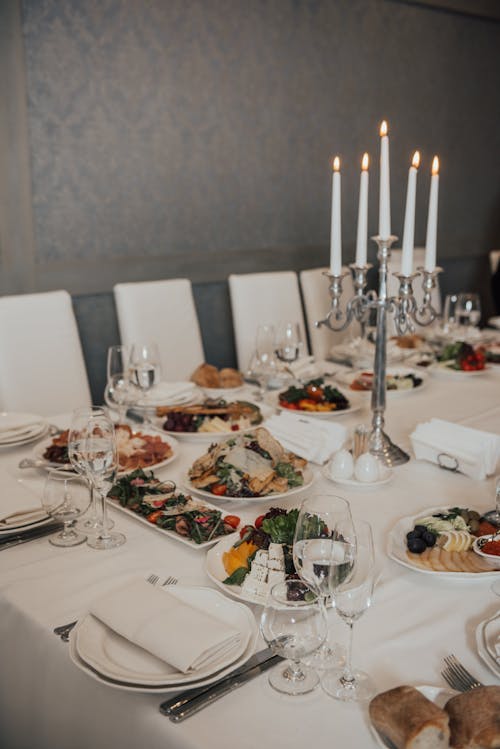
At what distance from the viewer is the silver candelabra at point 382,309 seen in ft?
6.06

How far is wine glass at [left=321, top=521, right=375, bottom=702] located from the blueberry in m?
0.35

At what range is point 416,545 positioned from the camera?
4.64ft

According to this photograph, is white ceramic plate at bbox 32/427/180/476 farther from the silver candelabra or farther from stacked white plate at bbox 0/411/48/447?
the silver candelabra

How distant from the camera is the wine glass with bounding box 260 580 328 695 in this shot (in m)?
1.04

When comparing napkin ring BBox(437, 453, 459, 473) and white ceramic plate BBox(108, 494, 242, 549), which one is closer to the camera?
white ceramic plate BBox(108, 494, 242, 549)

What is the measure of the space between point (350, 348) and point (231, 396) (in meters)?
0.67

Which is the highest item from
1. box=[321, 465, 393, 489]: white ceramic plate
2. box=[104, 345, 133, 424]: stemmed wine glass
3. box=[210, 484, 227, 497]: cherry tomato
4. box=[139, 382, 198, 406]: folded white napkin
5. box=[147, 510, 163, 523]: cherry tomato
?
box=[104, 345, 133, 424]: stemmed wine glass

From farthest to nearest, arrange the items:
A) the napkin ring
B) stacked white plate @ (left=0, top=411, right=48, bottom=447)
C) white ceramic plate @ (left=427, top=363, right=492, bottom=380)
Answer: white ceramic plate @ (left=427, top=363, right=492, bottom=380)
stacked white plate @ (left=0, top=411, right=48, bottom=447)
the napkin ring

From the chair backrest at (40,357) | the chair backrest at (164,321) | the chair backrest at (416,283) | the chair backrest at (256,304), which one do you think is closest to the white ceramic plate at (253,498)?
the chair backrest at (40,357)

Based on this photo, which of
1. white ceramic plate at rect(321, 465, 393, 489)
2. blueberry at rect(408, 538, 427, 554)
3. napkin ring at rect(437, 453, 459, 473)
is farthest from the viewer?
napkin ring at rect(437, 453, 459, 473)

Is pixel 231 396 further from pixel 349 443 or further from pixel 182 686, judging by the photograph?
pixel 182 686

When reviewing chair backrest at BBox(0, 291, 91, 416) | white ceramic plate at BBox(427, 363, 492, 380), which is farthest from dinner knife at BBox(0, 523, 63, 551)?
white ceramic plate at BBox(427, 363, 492, 380)

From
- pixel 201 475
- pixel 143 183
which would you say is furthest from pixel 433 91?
pixel 201 475

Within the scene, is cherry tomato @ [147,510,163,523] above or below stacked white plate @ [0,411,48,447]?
below
